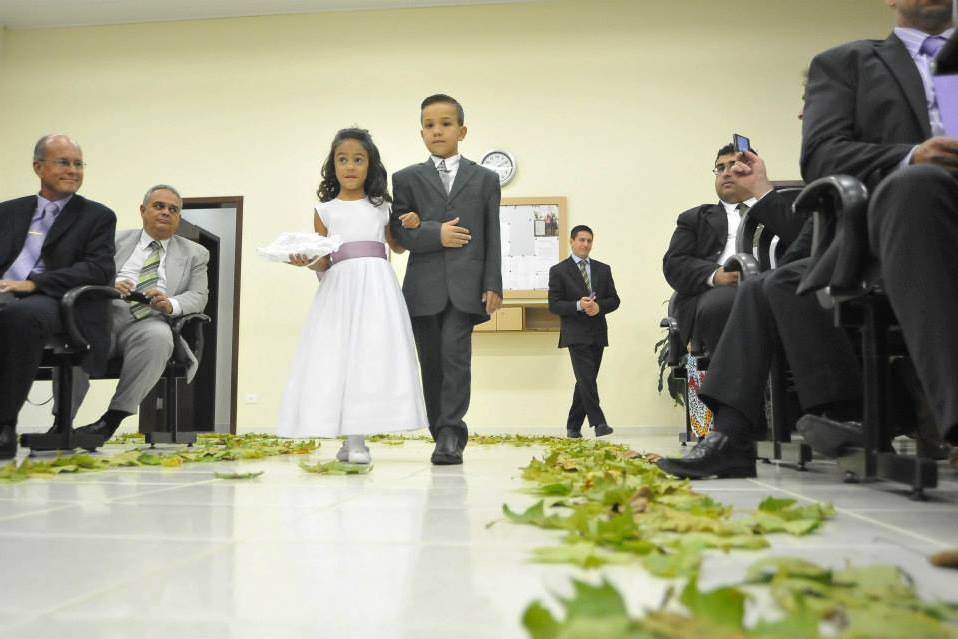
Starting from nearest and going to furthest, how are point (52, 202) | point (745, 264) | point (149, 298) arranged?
point (745, 264) → point (52, 202) → point (149, 298)

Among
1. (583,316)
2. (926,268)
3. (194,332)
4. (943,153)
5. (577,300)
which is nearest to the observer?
(926,268)

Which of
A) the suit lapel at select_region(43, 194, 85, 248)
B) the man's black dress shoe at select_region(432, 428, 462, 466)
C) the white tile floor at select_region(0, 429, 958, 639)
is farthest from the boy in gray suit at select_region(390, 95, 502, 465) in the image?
the suit lapel at select_region(43, 194, 85, 248)

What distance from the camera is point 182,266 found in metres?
4.15

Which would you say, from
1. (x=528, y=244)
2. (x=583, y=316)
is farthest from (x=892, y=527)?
(x=528, y=244)

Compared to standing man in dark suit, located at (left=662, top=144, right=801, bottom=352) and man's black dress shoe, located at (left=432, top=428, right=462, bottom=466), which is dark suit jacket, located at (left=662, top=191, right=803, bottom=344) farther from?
man's black dress shoe, located at (left=432, top=428, right=462, bottom=466)

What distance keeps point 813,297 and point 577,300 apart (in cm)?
393

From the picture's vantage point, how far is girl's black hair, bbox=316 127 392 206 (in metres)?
2.81

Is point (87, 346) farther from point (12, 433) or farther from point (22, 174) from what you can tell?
point (22, 174)

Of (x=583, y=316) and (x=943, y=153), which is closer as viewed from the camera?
Result: (x=943, y=153)

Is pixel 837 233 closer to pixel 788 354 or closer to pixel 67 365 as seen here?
pixel 788 354

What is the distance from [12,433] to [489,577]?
2739mm

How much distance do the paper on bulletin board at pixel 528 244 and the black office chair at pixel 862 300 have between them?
17.5 feet

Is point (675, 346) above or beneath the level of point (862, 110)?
beneath

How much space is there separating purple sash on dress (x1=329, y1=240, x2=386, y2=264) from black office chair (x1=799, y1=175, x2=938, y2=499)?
152cm
